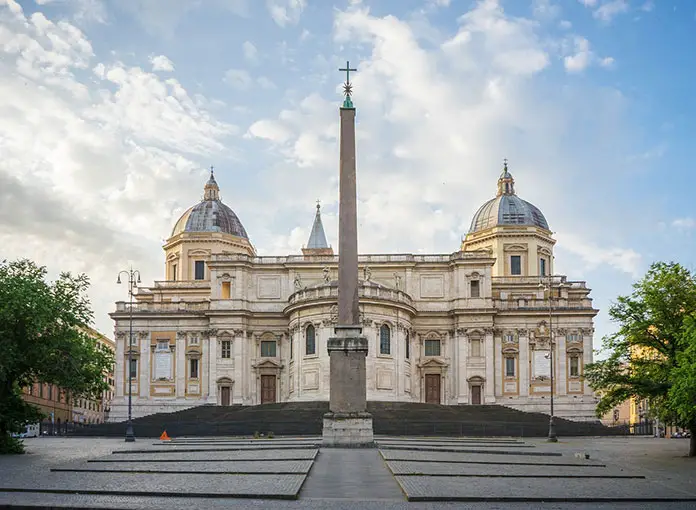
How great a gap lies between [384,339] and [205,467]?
47.9m

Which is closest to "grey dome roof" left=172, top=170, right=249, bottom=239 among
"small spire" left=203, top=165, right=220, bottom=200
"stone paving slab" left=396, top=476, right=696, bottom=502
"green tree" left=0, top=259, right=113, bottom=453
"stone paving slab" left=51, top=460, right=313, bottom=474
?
"small spire" left=203, top=165, right=220, bottom=200

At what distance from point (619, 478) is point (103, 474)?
13737 millimetres

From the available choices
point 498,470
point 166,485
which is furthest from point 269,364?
point 166,485

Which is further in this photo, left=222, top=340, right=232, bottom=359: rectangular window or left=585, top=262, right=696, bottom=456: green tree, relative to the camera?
left=222, top=340, right=232, bottom=359: rectangular window

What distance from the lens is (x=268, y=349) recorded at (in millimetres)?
81875

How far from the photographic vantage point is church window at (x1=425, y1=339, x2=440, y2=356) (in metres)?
80.9

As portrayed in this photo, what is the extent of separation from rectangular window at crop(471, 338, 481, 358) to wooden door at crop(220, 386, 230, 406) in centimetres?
2048

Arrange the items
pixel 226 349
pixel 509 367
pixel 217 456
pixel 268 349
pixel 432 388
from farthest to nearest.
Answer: pixel 268 349, pixel 226 349, pixel 432 388, pixel 509 367, pixel 217 456

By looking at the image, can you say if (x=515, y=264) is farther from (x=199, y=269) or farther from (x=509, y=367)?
(x=199, y=269)

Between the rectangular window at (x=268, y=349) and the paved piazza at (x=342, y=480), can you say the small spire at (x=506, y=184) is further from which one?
the paved piazza at (x=342, y=480)

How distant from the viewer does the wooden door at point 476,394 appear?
79562mm

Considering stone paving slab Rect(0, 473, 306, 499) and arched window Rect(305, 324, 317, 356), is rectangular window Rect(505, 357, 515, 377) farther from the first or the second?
stone paving slab Rect(0, 473, 306, 499)

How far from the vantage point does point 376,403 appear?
231 feet

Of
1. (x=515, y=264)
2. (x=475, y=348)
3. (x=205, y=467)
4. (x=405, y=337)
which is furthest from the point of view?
(x=515, y=264)
